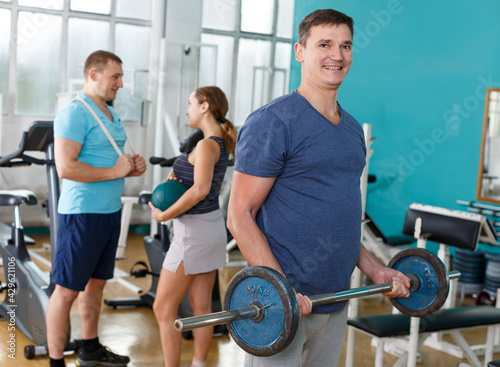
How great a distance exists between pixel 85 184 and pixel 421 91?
3.55 metres

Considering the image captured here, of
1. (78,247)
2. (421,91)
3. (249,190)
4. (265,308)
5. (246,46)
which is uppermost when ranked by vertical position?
(246,46)

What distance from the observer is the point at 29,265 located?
308 centimetres

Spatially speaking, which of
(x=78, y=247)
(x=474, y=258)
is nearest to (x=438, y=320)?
(x=78, y=247)

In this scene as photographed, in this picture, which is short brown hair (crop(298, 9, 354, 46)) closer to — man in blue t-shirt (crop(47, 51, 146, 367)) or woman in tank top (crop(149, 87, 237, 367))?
woman in tank top (crop(149, 87, 237, 367))

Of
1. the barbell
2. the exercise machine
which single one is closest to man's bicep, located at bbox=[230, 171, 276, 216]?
the barbell

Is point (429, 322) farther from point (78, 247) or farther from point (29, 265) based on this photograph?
point (29, 265)

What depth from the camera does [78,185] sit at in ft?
8.08

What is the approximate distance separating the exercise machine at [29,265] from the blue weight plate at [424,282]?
5.71 ft

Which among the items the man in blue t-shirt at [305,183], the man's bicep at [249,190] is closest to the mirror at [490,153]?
the man in blue t-shirt at [305,183]

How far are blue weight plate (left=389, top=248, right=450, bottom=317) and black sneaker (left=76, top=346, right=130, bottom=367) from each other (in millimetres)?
1569

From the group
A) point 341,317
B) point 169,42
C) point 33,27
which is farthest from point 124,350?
point 33,27

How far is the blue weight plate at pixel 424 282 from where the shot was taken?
5.35 feet

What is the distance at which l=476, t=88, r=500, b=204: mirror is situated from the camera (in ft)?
14.9

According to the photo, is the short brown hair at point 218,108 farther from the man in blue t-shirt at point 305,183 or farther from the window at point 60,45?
the window at point 60,45
